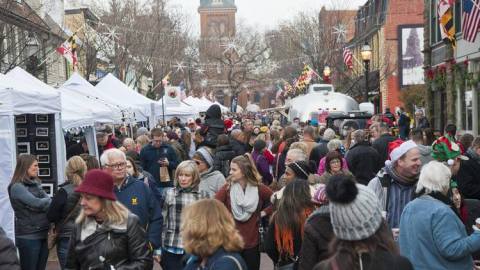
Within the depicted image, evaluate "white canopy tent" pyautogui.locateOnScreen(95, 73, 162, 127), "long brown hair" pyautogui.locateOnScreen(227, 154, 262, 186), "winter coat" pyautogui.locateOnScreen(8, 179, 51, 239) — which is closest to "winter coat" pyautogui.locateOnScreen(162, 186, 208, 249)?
"long brown hair" pyautogui.locateOnScreen(227, 154, 262, 186)

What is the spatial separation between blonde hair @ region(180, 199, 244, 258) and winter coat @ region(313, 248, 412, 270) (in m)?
1.11

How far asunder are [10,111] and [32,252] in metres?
2.63

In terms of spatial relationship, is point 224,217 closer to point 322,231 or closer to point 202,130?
point 322,231

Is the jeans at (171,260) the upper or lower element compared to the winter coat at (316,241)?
lower

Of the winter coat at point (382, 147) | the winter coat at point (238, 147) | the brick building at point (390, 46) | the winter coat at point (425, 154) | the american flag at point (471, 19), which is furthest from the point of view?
the brick building at point (390, 46)

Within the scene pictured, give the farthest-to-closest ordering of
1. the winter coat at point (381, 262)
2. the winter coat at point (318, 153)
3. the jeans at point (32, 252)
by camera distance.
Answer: the winter coat at point (318, 153), the jeans at point (32, 252), the winter coat at point (381, 262)

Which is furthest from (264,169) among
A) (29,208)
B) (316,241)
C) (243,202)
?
(316,241)

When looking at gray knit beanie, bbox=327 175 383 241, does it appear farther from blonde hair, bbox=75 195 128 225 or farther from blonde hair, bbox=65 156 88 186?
blonde hair, bbox=65 156 88 186

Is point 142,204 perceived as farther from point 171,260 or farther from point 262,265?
point 262,265

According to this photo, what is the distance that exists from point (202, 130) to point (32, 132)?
348 centimetres

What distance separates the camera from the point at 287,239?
21.4 ft

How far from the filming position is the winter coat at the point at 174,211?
817 cm

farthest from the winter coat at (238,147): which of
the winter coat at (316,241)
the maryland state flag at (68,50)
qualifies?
the maryland state flag at (68,50)

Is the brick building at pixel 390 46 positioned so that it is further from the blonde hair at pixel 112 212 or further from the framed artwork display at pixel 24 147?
the blonde hair at pixel 112 212
